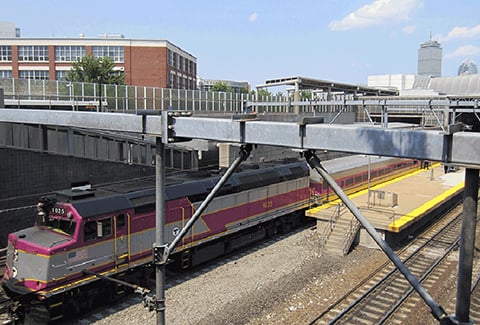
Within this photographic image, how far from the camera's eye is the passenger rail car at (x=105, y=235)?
12125mm

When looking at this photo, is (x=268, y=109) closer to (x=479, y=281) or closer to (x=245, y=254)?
(x=245, y=254)

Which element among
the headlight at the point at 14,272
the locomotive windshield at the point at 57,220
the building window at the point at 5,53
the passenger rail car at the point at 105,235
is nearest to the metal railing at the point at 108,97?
the passenger rail car at the point at 105,235

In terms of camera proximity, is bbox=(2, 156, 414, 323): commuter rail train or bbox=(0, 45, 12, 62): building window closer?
bbox=(2, 156, 414, 323): commuter rail train

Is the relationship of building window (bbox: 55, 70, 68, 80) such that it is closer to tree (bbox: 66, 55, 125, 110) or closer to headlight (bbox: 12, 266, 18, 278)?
tree (bbox: 66, 55, 125, 110)

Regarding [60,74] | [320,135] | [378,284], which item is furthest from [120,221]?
[60,74]

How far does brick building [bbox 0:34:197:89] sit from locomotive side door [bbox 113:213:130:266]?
5081cm

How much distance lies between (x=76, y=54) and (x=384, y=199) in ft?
175

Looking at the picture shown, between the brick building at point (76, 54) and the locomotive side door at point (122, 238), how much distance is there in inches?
2000

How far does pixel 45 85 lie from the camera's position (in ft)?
78.9

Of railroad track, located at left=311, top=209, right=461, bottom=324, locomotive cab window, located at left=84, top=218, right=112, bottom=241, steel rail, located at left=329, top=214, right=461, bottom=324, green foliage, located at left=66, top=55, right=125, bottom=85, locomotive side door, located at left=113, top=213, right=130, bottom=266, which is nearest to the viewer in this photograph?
locomotive cab window, located at left=84, top=218, right=112, bottom=241

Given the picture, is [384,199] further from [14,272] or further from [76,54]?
[76,54]

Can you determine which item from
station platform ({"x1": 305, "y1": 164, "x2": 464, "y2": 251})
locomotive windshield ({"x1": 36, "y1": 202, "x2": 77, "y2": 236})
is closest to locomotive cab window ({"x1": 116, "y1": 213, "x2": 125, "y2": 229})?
locomotive windshield ({"x1": 36, "y1": 202, "x2": 77, "y2": 236})

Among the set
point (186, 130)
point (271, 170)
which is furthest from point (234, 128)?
point (271, 170)

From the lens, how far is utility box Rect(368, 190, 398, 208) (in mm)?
23031
